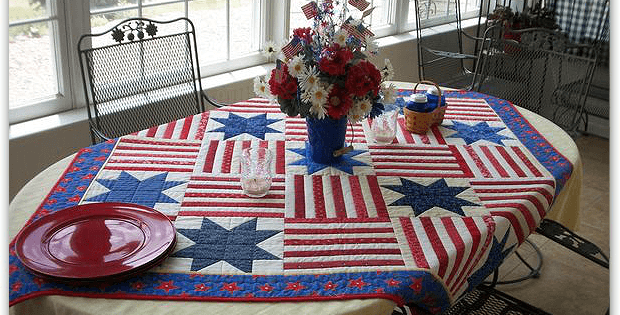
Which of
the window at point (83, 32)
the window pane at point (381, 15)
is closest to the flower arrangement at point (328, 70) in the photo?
the window at point (83, 32)

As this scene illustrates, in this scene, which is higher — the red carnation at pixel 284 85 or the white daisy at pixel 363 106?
the red carnation at pixel 284 85

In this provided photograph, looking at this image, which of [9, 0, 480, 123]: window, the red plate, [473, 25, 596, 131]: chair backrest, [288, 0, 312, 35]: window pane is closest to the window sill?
[9, 0, 480, 123]: window

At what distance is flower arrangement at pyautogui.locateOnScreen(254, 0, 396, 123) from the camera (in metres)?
1.89

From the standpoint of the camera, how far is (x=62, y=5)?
2.79 m

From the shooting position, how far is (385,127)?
229 centimetres

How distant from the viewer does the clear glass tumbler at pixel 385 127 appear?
7.47 feet

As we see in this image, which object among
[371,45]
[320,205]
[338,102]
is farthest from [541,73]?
Result: [320,205]

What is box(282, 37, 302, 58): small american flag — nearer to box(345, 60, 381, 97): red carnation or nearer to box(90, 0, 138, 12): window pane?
box(345, 60, 381, 97): red carnation

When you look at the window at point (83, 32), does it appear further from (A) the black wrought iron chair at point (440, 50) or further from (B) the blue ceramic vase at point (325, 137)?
(A) the black wrought iron chair at point (440, 50)

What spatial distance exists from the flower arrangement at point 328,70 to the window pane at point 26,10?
4.25 ft

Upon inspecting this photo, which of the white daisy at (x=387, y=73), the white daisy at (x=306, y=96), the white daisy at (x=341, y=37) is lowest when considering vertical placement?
the white daisy at (x=306, y=96)

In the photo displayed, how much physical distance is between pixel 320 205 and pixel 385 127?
1.70 ft

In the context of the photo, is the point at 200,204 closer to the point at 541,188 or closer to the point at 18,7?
the point at 541,188

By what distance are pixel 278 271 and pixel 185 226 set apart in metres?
0.31
